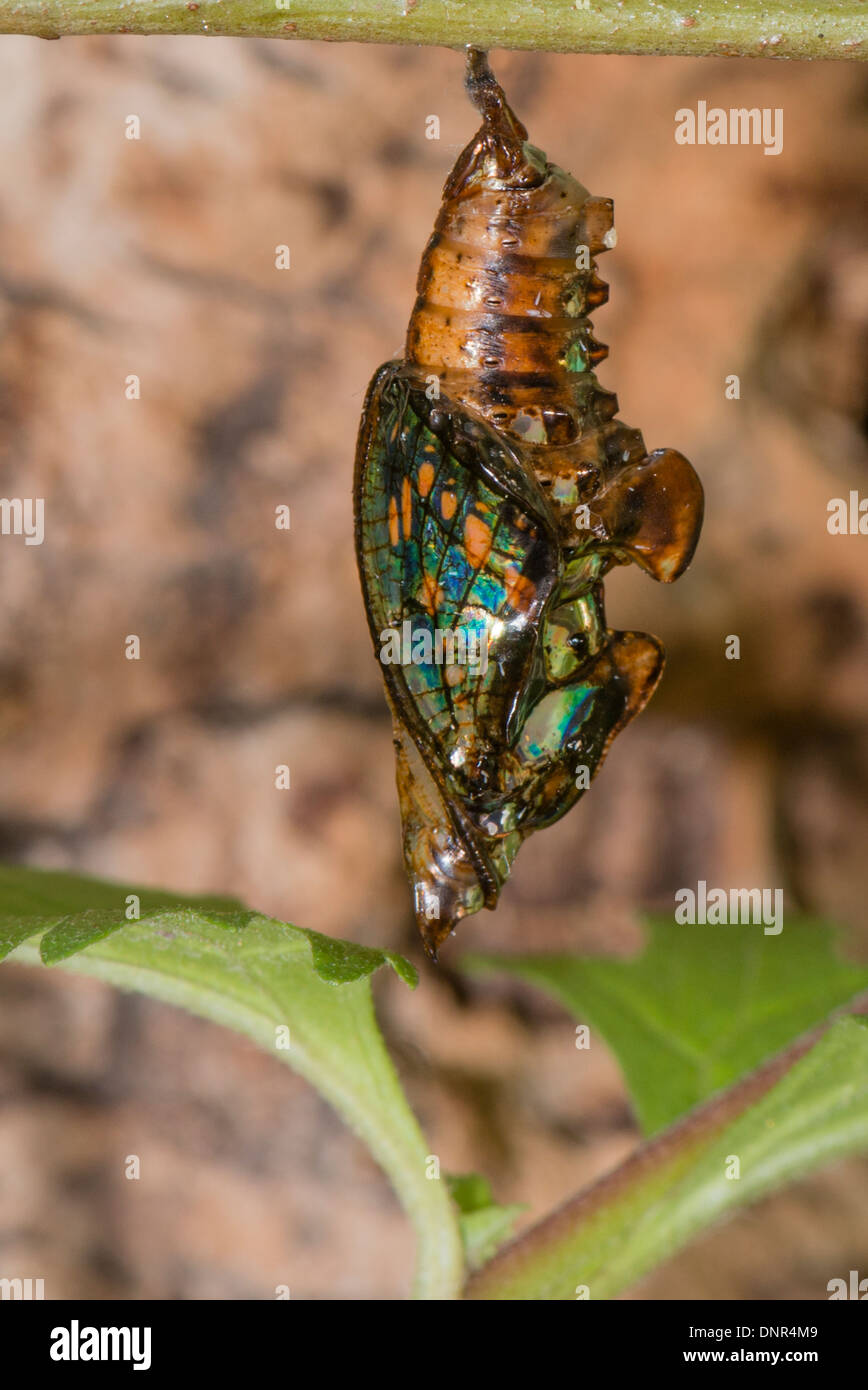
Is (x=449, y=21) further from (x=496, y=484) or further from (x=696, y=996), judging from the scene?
(x=696, y=996)

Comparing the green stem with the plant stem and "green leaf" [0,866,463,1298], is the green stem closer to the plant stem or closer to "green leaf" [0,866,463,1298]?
"green leaf" [0,866,463,1298]
